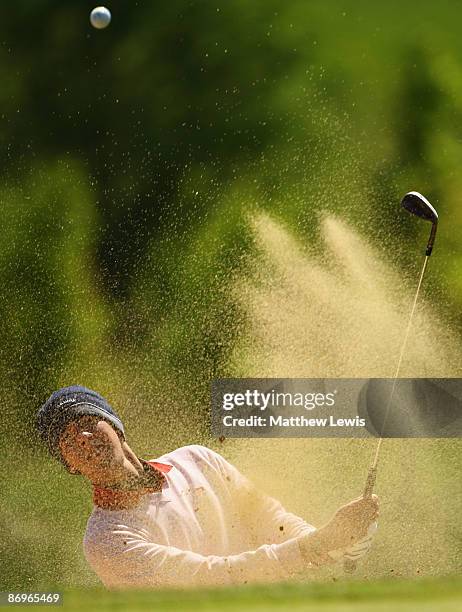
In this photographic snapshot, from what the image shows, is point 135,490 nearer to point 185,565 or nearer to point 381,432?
point 185,565

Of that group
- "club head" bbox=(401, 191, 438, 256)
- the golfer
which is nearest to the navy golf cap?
the golfer

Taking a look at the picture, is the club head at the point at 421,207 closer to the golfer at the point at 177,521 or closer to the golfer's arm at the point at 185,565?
the golfer at the point at 177,521

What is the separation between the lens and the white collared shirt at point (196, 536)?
137 inches

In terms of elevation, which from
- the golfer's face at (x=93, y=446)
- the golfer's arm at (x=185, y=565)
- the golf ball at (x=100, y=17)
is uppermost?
the golf ball at (x=100, y=17)

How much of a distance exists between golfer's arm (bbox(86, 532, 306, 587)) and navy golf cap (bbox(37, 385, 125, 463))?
0.39m

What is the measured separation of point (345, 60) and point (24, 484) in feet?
6.28

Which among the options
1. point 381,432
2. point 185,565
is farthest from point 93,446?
point 381,432

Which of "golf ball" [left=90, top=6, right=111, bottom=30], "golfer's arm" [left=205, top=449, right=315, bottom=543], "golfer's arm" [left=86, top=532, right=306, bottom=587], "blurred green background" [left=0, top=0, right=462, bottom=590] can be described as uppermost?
"golf ball" [left=90, top=6, right=111, bottom=30]

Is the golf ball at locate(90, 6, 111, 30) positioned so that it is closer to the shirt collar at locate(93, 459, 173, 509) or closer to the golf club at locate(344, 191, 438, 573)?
the golf club at locate(344, 191, 438, 573)

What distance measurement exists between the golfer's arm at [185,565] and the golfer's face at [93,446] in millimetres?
246

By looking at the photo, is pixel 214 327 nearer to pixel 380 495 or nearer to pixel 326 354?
pixel 326 354

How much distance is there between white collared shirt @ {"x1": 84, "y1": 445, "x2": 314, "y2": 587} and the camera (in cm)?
348

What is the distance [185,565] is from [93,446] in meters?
Result: 0.51

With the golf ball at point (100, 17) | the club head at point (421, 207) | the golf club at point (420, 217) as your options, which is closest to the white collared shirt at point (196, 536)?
the golf club at point (420, 217)
